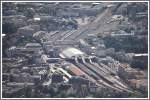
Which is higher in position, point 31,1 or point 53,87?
point 31,1

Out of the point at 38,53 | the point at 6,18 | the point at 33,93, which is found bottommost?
the point at 33,93

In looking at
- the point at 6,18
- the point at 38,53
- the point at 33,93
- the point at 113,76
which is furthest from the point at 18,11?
the point at 113,76

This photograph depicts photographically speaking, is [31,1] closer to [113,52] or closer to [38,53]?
[38,53]
